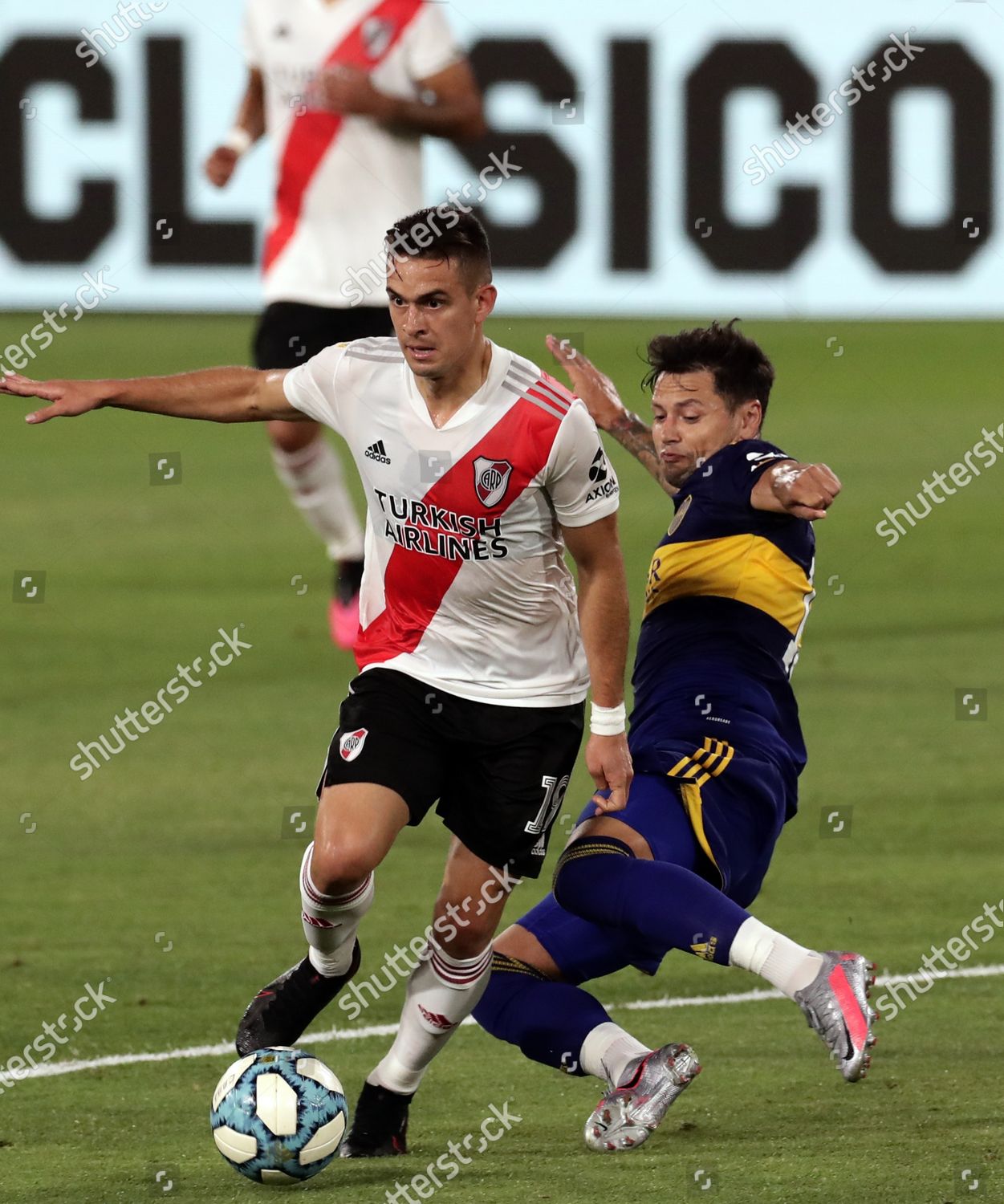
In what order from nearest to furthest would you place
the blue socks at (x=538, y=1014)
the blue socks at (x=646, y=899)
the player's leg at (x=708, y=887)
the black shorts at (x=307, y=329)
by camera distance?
the player's leg at (x=708, y=887) → the blue socks at (x=646, y=899) → the blue socks at (x=538, y=1014) → the black shorts at (x=307, y=329)

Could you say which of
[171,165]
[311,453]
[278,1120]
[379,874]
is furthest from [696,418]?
[171,165]

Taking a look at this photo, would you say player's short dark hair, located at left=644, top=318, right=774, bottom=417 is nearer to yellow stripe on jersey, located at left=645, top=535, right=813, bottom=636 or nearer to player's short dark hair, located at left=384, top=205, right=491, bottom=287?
yellow stripe on jersey, located at left=645, top=535, right=813, bottom=636

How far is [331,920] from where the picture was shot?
5305 millimetres

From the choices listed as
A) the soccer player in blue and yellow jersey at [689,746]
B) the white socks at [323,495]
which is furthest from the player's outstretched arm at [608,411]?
the white socks at [323,495]

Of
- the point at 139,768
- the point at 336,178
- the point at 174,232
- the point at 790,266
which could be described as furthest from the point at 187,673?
the point at 790,266

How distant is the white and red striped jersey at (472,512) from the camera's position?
5168 mm

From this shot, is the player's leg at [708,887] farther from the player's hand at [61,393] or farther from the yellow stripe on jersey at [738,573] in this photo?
the player's hand at [61,393]

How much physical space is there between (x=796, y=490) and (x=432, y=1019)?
4.97ft

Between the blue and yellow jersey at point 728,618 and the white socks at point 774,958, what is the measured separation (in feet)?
2.32

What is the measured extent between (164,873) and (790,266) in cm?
1393

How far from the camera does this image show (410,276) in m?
5.02

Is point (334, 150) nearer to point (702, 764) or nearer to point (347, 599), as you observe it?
point (347, 599)

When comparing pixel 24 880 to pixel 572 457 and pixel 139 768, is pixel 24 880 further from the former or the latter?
pixel 572 457

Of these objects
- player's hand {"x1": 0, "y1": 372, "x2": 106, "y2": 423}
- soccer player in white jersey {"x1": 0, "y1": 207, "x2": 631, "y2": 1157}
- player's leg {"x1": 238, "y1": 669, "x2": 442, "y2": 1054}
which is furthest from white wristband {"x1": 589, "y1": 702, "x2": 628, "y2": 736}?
player's hand {"x1": 0, "y1": 372, "x2": 106, "y2": 423}
